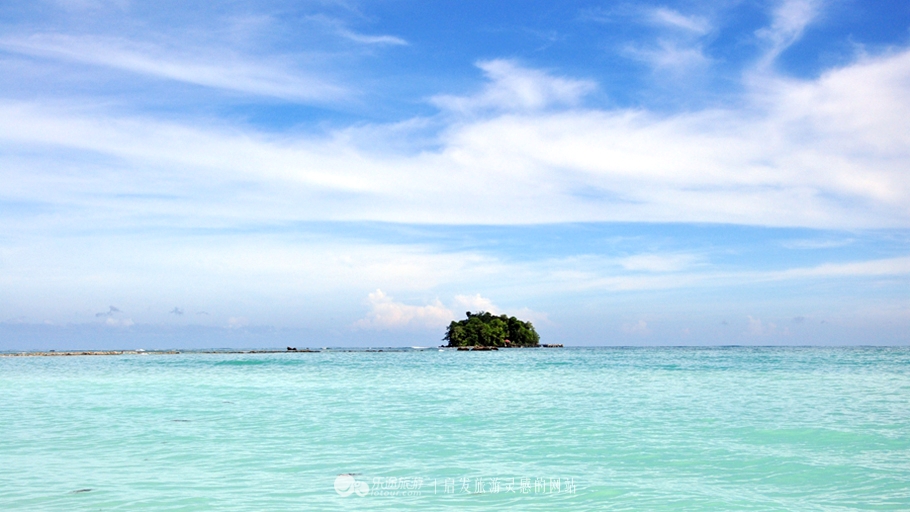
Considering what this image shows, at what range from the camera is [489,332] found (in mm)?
141375

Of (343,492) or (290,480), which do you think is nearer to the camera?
(343,492)

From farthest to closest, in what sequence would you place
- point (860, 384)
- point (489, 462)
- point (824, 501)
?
point (860, 384), point (489, 462), point (824, 501)

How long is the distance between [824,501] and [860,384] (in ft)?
82.4

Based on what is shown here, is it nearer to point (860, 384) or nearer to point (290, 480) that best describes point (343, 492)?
point (290, 480)

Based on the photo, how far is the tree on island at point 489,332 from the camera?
463 ft

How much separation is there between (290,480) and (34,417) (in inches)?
550

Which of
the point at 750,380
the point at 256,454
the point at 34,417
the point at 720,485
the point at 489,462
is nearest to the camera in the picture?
the point at 720,485

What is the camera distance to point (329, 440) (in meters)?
15.9

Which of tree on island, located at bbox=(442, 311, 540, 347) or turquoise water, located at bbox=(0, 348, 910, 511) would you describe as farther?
tree on island, located at bbox=(442, 311, 540, 347)

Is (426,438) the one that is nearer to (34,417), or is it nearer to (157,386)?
(34,417)

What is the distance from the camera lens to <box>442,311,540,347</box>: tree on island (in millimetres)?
141000

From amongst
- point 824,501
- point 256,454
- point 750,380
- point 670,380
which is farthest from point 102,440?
point 750,380

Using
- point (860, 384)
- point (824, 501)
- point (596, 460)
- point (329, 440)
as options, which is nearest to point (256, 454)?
point (329, 440)

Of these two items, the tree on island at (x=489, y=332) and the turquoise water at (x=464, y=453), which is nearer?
the turquoise water at (x=464, y=453)
